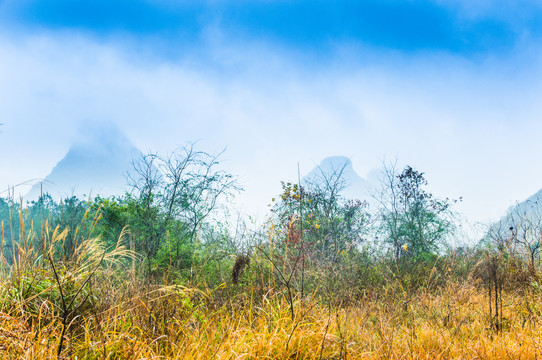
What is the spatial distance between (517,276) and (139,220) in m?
7.90

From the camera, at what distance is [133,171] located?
9.16 meters

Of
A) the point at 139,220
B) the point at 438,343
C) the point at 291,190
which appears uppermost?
the point at 291,190

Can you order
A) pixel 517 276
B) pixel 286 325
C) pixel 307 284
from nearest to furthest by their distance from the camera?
1. pixel 286 325
2. pixel 307 284
3. pixel 517 276

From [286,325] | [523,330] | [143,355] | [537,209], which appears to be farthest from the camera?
[537,209]

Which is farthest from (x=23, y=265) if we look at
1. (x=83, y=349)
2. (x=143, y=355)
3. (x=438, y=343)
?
(x=438, y=343)

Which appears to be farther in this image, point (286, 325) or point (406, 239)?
point (406, 239)

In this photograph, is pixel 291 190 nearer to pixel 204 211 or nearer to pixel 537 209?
pixel 204 211

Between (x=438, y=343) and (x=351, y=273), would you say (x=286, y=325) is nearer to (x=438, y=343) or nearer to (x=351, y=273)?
(x=438, y=343)

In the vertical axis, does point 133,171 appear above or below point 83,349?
above

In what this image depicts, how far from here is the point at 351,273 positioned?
679 centimetres

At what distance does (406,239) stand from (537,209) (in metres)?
3.14

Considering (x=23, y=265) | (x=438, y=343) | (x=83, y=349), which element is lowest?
(x=438, y=343)

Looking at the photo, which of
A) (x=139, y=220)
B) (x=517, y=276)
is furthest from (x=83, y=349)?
(x=517, y=276)

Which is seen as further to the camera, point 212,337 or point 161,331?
point 161,331
